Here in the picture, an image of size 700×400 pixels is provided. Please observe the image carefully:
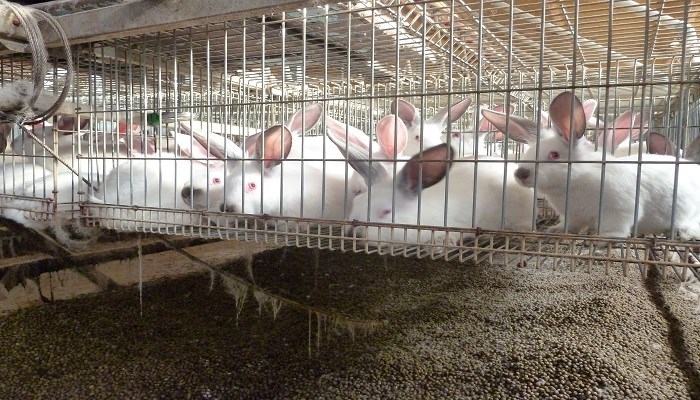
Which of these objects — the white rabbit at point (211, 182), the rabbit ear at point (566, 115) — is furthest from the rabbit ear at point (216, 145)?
the rabbit ear at point (566, 115)

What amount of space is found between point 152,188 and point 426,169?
4.88 feet

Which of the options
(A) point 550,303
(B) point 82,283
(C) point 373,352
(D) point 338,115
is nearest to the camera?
(C) point 373,352

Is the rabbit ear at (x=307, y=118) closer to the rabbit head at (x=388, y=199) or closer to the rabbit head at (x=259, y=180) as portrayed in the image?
the rabbit head at (x=259, y=180)

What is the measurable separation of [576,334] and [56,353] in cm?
214

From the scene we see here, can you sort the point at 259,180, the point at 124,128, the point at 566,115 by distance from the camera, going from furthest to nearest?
the point at 124,128 < the point at 259,180 < the point at 566,115

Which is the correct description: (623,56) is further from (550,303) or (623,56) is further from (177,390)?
(177,390)

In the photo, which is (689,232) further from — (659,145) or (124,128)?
(124,128)

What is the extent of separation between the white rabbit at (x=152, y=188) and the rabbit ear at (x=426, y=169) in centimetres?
87

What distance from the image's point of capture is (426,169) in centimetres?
179

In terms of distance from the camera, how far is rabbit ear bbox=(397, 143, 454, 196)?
5.25ft

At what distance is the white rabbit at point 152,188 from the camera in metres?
2.15

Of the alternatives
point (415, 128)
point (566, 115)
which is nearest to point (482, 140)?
point (415, 128)

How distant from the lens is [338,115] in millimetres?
3846

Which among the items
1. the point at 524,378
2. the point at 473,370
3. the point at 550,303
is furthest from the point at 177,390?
the point at 550,303
